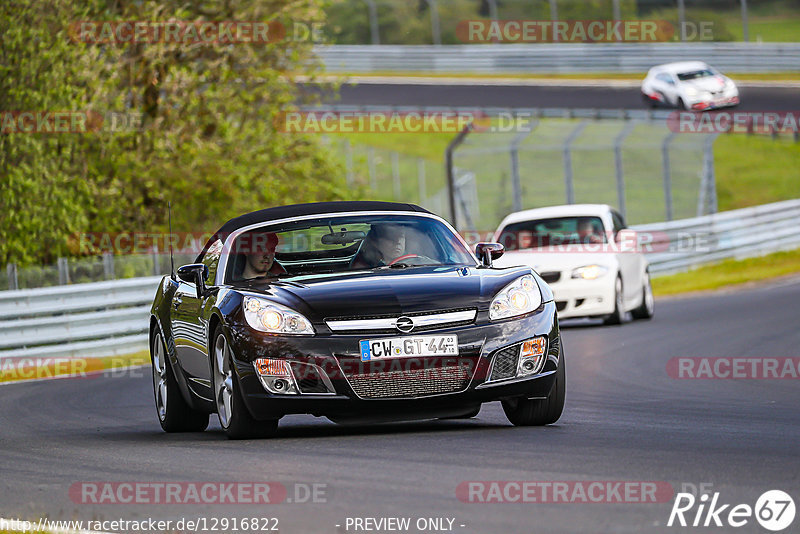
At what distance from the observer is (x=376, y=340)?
26.6 feet

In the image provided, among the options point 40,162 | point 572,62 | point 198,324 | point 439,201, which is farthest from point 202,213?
point 572,62

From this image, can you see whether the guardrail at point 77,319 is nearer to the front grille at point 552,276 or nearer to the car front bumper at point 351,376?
the front grille at point 552,276

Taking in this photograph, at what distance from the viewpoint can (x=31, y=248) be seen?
21.8 metres

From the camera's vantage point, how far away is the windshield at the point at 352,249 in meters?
9.34

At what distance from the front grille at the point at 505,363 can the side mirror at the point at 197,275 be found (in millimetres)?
2075

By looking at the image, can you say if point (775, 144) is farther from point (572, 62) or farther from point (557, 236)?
point (557, 236)

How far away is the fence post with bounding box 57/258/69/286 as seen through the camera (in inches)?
779

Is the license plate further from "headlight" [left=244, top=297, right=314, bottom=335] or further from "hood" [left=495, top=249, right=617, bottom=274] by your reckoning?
"hood" [left=495, top=249, right=617, bottom=274]

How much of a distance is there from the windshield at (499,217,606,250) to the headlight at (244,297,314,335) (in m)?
11.4

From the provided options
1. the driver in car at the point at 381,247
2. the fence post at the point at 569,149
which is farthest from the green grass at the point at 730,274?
the driver in car at the point at 381,247

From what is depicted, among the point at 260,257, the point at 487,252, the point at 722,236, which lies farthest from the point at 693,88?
the point at 260,257

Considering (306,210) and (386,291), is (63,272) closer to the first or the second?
(306,210)

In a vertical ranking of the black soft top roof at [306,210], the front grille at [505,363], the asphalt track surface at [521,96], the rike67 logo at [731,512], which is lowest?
the asphalt track surface at [521,96]

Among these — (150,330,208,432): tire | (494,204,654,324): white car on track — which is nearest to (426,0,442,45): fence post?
(494,204,654,324): white car on track
